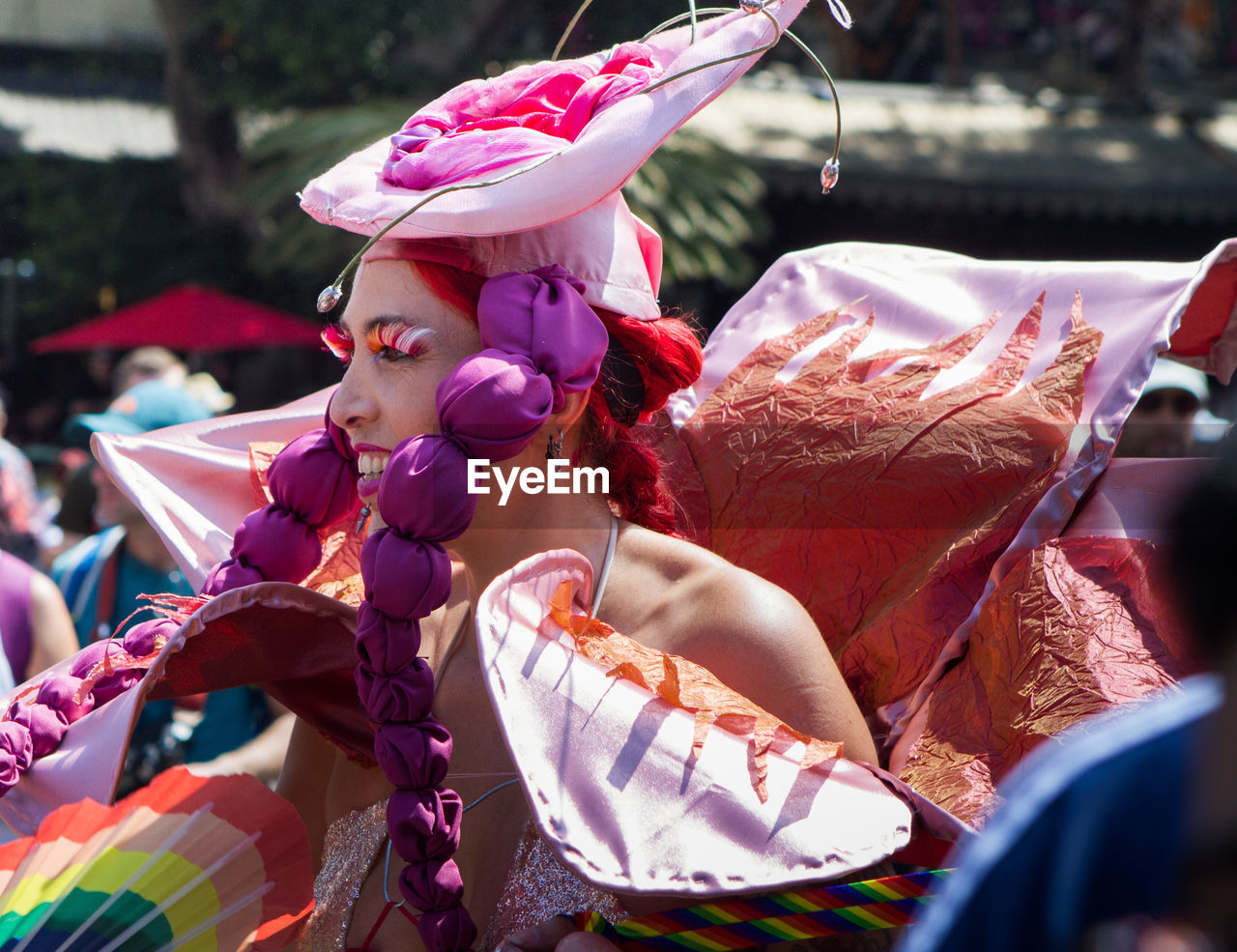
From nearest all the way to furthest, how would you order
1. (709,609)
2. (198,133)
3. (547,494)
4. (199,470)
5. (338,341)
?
(709,609), (547,494), (338,341), (199,470), (198,133)

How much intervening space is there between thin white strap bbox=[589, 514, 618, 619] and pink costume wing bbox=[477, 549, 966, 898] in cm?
20

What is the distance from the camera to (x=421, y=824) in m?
1.17

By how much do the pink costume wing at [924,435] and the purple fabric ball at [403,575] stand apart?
56 centimetres

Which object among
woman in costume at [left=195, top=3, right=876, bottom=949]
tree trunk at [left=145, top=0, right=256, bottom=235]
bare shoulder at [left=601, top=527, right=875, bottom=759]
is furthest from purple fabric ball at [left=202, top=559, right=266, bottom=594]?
tree trunk at [left=145, top=0, right=256, bottom=235]

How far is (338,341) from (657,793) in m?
0.73

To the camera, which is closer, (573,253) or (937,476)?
(573,253)

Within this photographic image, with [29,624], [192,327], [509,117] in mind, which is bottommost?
[192,327]

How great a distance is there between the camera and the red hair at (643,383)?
1.34 meters

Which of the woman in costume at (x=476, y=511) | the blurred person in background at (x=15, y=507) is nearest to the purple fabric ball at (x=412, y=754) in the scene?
the woman in costume at (x=476, y=511)

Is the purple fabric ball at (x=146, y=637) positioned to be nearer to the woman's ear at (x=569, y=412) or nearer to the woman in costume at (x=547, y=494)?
the woman in costume at (x=547, y=494)

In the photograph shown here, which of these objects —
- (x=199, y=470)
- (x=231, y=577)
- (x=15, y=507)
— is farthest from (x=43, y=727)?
(x=15, y=507)

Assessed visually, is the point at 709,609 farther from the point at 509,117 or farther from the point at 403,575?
the point at 509,117

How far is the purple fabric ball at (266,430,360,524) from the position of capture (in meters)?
1.46

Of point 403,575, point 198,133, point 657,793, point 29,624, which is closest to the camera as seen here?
point 657,793
